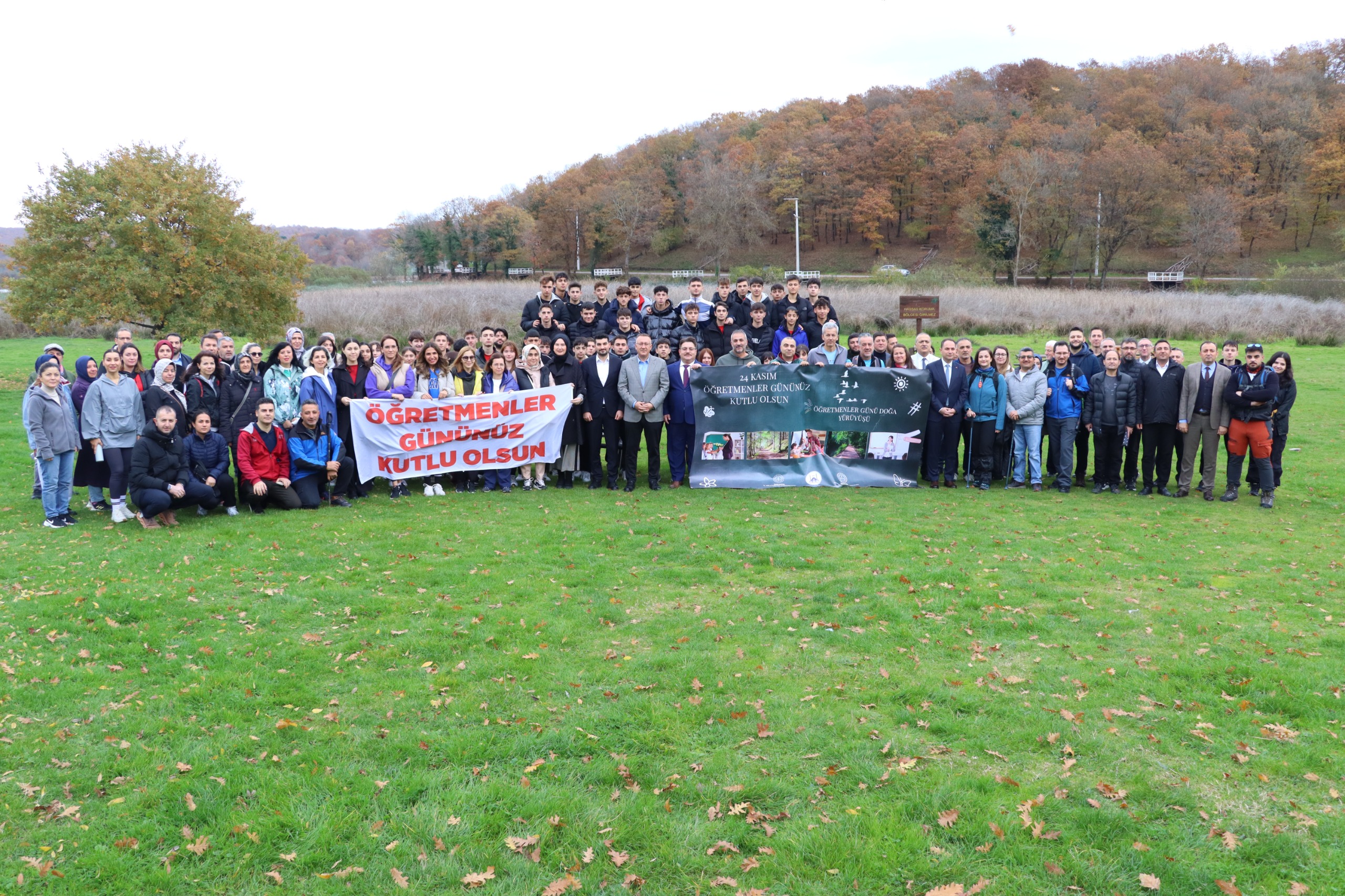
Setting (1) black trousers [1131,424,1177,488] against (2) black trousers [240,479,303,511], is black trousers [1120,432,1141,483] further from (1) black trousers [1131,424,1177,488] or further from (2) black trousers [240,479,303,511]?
(2) black trousers [240,479,303,511]

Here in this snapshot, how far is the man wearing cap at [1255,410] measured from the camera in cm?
1142

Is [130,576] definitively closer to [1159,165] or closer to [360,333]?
[360,333]

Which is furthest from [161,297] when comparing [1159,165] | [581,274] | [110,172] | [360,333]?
[1159,165]

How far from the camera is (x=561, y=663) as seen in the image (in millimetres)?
6141

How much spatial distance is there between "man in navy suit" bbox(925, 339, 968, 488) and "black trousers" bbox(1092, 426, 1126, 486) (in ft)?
6.39

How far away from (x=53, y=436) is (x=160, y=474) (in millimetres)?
1236

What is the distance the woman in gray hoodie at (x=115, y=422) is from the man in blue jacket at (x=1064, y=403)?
474 inches

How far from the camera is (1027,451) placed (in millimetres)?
12562

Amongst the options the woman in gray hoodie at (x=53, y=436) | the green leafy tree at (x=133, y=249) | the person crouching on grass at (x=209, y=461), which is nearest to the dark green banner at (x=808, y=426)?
the person crouching on grass at (x=209, y=461)

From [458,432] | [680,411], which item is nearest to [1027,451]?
[680,411]

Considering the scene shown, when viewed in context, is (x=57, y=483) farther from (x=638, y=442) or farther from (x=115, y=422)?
(x=638, y=442)

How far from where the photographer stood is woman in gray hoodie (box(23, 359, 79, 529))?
32.0 feet

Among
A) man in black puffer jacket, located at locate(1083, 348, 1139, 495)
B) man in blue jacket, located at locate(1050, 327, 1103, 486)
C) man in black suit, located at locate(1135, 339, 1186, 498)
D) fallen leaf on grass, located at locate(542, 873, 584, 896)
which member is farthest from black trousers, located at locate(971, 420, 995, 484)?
fallen leaf on grass, located at locate(542, 873, 584, 896)

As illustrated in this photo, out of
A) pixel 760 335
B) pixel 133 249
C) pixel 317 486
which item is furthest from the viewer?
pixel 133 249
